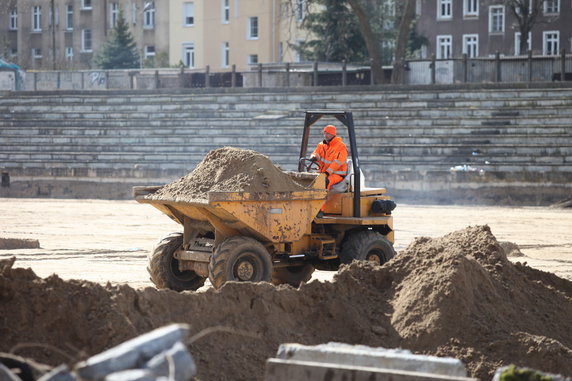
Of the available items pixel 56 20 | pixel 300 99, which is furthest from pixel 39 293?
pixel 56 20

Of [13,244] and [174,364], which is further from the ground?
[174,364]

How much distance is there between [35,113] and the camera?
39438 mm

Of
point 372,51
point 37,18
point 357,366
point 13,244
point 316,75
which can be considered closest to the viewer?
point 357,366

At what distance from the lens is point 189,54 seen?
64.7 metres

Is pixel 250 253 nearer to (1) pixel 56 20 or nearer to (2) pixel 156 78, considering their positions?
(2) pixel 156 78

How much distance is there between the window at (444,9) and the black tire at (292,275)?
49318 mm

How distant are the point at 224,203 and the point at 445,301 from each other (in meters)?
2.85

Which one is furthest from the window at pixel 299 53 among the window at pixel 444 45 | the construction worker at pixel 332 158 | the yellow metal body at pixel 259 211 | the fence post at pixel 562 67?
→ the yellow metal body at pixel 259 211

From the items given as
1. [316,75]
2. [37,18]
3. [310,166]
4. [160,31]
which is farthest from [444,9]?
[310,166]

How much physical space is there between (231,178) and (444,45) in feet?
165

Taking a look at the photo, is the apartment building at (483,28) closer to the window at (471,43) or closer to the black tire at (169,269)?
the window at (471,43)

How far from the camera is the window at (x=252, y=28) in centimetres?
6212

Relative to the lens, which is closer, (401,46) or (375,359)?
(375,359)

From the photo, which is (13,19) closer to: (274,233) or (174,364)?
(274,233)
